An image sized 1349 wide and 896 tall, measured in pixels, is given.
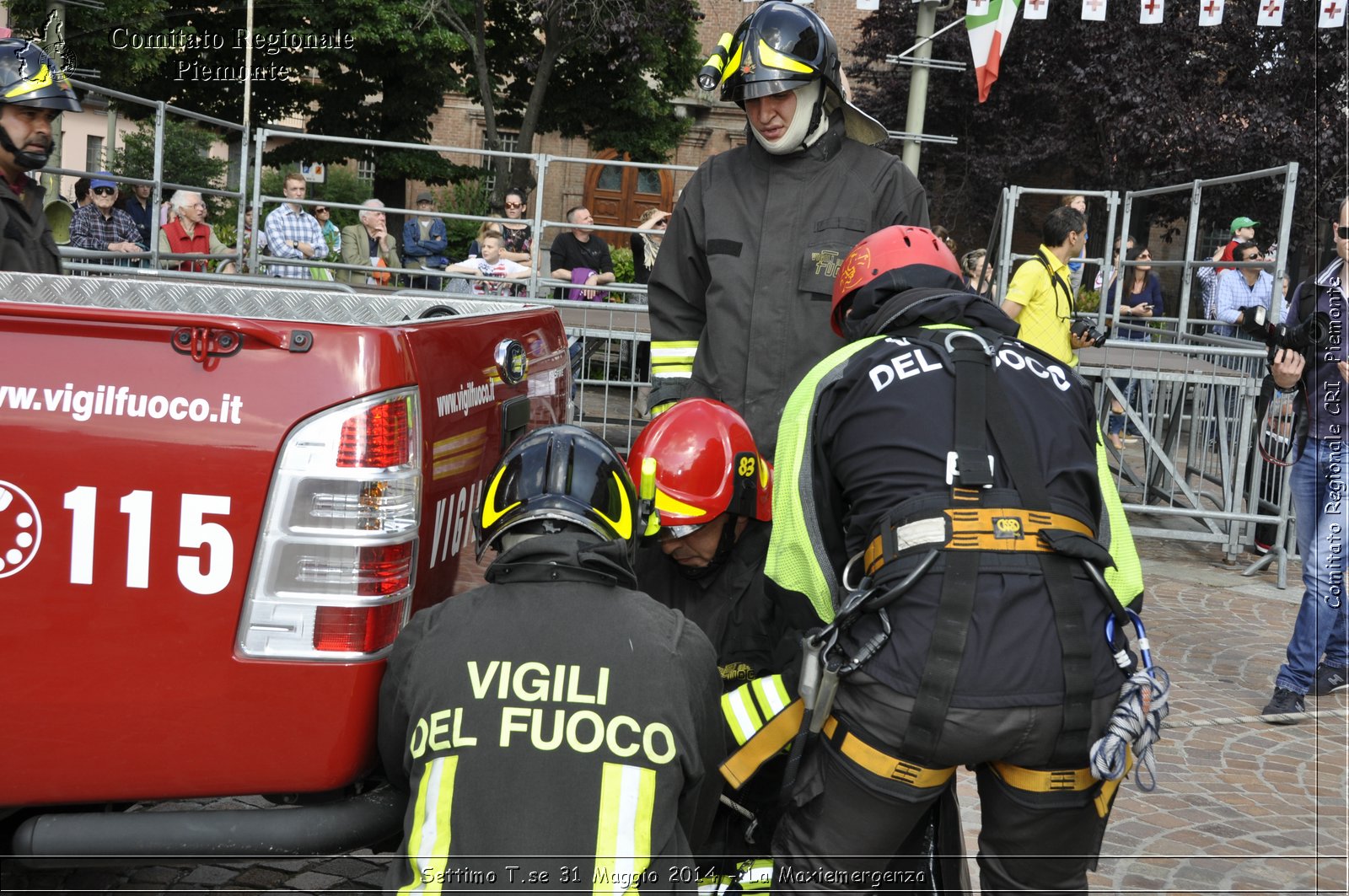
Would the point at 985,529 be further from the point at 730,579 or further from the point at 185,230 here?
the point at 185,230

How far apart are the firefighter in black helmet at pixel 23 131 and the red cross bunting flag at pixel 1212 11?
1134cm

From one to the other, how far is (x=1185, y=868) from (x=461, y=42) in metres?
18.6

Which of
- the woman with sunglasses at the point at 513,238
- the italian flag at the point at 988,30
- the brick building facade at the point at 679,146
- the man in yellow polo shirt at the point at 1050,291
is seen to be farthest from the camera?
Answer: the brick building facade at the point at 679,146

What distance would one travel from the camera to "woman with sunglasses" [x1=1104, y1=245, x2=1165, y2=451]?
11.7m

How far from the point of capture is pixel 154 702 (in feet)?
8.45

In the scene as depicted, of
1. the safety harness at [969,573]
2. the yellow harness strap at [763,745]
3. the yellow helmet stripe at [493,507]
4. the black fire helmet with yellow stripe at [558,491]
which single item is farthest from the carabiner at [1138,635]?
the yellow helmet stripe at [493,507]

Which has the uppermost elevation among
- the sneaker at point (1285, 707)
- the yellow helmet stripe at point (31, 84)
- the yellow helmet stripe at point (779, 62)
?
the yellow helmet stripe at point (779, 62)

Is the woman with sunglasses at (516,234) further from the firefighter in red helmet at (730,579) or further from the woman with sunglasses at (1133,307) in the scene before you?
the firefighter in red helmet at (730,579)

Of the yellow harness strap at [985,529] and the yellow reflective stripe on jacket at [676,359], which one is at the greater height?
the yellow reflective stripe on jacket at [676,359]

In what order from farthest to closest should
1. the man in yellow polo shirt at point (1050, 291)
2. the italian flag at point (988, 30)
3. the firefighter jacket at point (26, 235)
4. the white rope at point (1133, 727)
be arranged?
1. the italian flag at point (988, 30)
2. the man in yellow polo shirt at point (1050, 291)
3. the firefighter jacket at point (26, 235)
4. the white rope at point (1133, 727)

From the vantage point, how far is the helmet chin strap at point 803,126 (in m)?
4.01

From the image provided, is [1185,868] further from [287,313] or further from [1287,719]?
[287,313]

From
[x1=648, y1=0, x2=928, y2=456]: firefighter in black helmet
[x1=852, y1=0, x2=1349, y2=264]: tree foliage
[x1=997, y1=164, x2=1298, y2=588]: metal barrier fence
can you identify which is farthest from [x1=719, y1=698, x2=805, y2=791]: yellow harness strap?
[x1=852, y1=0, x2=1349, y2=264]: tree foliage

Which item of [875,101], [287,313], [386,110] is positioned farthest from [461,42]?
[287,313]
